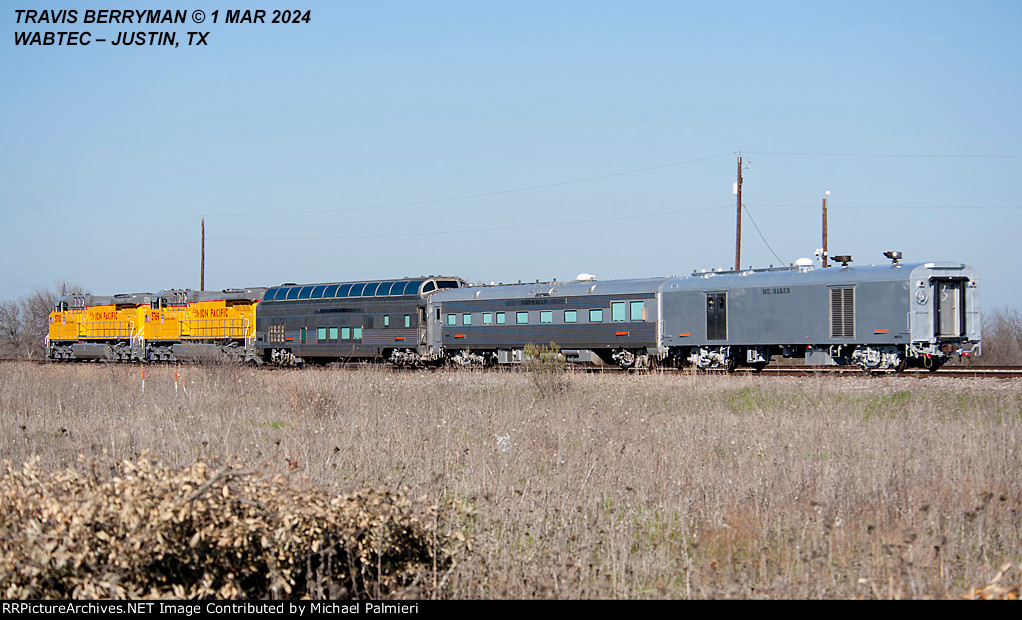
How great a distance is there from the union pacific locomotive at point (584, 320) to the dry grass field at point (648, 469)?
492 cm

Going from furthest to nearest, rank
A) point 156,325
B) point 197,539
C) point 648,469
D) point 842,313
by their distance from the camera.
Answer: point 156,325
point 842,313
point 648,469
point 197,539

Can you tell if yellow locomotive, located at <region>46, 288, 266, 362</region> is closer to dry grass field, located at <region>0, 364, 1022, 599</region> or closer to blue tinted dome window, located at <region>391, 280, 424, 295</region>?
blue tinted dome window, located at <region>391, 280, 424, 295</region>

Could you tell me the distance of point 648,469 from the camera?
31.4 ft

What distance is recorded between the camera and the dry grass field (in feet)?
20.7

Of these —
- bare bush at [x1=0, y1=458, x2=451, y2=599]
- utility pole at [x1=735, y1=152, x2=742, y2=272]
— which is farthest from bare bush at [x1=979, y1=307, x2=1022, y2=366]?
bare bush at [x1=0, y1=458, x2=451, y2=599]

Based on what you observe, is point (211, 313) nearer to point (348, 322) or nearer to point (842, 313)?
point (348, 322)

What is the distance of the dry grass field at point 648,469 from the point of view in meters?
6.31

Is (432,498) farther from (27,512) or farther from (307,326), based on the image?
(307,326)

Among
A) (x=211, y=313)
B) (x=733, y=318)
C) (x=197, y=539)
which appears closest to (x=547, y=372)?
(x=733, y=318)

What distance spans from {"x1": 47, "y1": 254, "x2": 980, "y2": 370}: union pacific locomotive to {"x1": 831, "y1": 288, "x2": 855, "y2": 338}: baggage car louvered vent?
0.03m

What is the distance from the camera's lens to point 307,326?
33719mm

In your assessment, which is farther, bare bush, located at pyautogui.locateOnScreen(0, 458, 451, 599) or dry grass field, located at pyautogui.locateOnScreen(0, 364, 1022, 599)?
dry grass field, located at pyautogui.locateOnScreen(0, 364, 1022, 599)

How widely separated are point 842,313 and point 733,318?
126 inches
